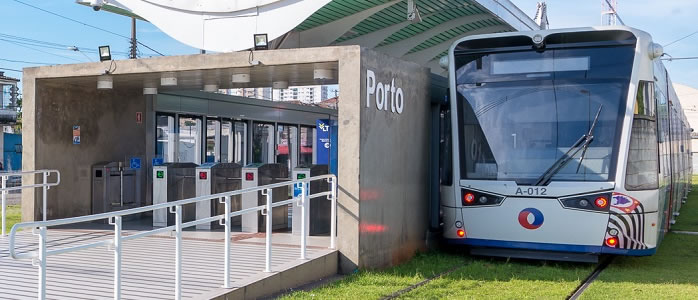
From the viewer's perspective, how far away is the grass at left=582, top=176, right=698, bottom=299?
772 cm

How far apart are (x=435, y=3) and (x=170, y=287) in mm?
11729

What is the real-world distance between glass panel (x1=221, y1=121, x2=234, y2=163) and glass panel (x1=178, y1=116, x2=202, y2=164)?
3.60 feet

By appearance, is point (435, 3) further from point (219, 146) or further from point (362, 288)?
point (362, 288)

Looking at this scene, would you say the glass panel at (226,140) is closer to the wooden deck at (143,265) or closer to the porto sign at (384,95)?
the wooden deck at (143,265)

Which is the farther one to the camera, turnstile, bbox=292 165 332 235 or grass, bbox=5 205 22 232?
grass, bbox=5 205 22 232

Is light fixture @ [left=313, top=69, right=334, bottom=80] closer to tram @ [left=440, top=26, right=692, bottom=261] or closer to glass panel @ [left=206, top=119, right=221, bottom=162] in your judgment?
tram @ [left=440, top=26, right=692, bottom=261]

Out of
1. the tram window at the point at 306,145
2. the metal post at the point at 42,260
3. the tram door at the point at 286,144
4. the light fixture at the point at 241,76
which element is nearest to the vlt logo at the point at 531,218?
the light fixture at the point at 241,76

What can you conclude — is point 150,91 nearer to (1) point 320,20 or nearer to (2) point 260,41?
(2) point 260,41

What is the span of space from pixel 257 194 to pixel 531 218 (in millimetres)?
4554

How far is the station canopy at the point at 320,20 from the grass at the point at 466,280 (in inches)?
294

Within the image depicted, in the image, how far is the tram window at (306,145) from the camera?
23.1m

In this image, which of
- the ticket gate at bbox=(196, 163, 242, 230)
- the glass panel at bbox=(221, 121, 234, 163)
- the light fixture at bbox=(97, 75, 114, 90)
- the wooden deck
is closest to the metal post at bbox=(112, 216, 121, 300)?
the wooden deck

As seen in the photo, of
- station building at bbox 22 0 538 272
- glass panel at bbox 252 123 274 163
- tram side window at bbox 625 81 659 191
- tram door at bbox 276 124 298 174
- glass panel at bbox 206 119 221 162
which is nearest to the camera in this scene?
station building at bbox 22 0 538 272

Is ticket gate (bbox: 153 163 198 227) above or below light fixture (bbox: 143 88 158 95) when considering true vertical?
below
